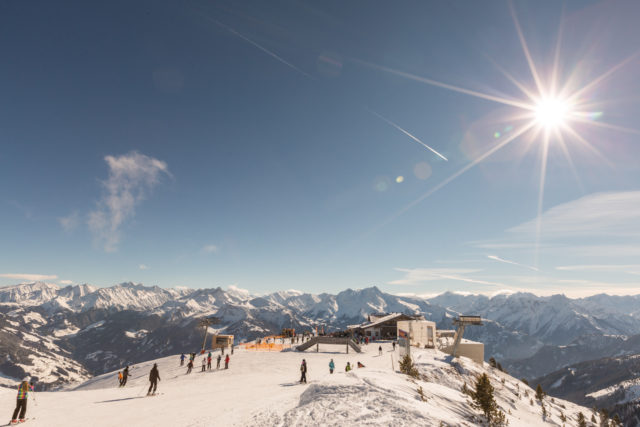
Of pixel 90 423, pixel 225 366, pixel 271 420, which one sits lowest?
pixel 225 366

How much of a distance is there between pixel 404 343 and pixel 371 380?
16630 mm

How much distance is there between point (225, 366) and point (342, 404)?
2678 centimetres

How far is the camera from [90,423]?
15133 mm

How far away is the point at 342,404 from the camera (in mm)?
13125

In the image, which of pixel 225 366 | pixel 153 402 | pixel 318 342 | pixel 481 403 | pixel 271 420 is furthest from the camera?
pixel 318 342

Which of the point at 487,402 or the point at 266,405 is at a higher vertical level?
the point at 487,402

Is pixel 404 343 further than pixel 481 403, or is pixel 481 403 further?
pixel 404 343

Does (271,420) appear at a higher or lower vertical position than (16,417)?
higher

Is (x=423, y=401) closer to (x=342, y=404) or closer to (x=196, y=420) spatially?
(x=342, y=404)

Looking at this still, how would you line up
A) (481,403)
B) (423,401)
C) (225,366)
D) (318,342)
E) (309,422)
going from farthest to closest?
(318,342) < (225,366) < (481,403) < (423,401) < (309,422)

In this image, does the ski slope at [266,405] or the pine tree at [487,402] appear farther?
the pine tree at [487,402]

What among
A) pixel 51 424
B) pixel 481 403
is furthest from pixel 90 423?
pixel 481 403

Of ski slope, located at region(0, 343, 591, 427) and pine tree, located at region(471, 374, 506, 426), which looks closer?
ski slope, located at region(0, 343, 591, 427)

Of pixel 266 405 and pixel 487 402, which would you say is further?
pixel 266 405
